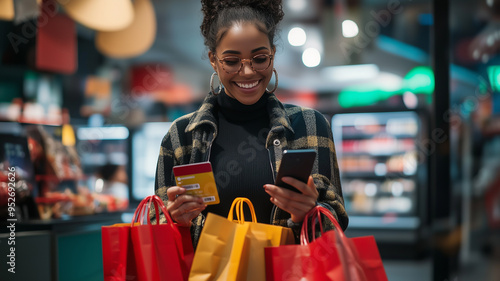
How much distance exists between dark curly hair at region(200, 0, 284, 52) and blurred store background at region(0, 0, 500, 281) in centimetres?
210

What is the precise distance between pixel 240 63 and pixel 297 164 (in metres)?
0.41

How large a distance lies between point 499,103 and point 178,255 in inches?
250

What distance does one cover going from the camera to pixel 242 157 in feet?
4.89

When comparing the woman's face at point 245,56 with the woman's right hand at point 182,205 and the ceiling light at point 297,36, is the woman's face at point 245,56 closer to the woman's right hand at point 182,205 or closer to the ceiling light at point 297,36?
the woman's right hand at point 182,205

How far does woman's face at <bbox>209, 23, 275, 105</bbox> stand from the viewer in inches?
56.2

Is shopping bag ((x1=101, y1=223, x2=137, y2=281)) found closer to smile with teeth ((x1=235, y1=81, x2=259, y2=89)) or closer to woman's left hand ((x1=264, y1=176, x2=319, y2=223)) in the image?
woman's left hand ((x1=264, y1=176, x2=319, y2=223))

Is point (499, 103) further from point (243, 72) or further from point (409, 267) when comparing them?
point (243, 72)

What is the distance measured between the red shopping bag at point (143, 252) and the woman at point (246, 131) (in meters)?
0.07

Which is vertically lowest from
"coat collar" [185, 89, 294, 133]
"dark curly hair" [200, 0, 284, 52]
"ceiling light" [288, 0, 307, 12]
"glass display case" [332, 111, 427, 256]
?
"glass display case" [332, 111, 427, 256]

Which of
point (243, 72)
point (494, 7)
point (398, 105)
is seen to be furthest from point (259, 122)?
point (398, 105)

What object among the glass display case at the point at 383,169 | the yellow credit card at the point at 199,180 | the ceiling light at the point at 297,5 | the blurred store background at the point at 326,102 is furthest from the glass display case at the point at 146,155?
the yellow credit card at the point at 199,180

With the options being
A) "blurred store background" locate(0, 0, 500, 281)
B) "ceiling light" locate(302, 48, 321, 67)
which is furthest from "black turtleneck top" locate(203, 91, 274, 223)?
"ceiling light" locate(302, 48, 321, 67)

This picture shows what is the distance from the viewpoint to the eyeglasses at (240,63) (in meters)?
1.44

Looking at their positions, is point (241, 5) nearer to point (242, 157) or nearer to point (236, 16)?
point (236, 16)
